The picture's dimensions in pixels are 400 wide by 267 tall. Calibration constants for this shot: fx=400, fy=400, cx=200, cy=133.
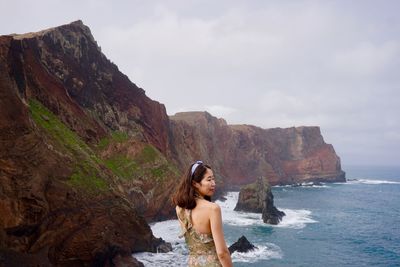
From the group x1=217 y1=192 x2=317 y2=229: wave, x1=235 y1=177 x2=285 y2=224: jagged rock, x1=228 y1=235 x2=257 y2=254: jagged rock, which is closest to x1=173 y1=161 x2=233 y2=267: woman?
x1=228 y1=235 x2=257 y2=254: jagged rock

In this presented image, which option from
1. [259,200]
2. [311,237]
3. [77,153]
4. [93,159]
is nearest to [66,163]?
[77,153]

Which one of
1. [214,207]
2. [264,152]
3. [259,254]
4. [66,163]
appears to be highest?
[264,152]

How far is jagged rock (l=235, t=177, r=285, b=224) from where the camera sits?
58225 millimetres

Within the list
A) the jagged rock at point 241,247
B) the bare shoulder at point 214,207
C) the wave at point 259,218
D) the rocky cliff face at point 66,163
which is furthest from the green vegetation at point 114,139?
the bare shoulder at point 214,207

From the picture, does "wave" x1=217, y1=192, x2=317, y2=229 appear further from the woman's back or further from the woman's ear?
the woman's back

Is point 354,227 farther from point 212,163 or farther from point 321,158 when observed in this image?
point 321,158

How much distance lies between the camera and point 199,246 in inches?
169

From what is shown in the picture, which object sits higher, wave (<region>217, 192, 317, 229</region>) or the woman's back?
the woman's back

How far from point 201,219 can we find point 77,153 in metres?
26.2

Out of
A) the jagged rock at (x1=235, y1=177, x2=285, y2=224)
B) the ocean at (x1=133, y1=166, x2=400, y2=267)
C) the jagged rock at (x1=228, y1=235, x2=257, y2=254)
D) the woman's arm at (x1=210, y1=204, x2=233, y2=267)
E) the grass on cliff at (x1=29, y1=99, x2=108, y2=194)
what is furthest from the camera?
the jagged rock at (x1=235, y1=177, x2=285, y2=224)

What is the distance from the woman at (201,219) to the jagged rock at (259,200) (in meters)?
53.3

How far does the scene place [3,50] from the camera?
82.2 ft

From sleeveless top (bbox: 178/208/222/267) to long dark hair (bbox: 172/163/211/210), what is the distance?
3.9 inches

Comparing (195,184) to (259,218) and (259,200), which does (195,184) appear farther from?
(259,200)
